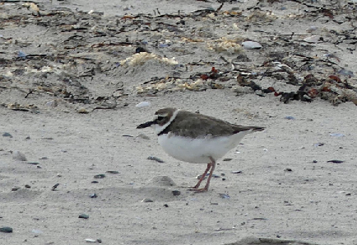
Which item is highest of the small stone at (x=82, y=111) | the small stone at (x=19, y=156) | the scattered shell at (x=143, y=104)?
the small stone at (x=19, y=156)

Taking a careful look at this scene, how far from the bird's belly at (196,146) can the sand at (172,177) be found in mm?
259

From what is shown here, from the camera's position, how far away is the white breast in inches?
197

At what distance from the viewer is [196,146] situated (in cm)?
500

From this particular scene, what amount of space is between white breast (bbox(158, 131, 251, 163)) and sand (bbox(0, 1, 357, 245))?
0.26 meters

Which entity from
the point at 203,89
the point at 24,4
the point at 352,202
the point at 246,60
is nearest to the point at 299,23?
the point at 246,60

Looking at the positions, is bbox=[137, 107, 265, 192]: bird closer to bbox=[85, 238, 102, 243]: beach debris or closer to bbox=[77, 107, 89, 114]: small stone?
bbox=[85, 238, 102, 243]: beach debris

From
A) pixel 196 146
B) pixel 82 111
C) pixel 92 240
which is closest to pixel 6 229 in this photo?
pixel 92 240

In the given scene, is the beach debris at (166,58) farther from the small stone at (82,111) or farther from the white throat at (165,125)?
the white throat at (165,125)

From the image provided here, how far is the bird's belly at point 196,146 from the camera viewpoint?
16.4 ft

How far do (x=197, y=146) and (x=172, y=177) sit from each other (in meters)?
0.57

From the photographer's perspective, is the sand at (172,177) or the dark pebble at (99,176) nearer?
the sand at (172,177)

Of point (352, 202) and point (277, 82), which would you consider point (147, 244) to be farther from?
point (277, 82)

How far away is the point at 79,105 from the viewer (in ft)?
23.9

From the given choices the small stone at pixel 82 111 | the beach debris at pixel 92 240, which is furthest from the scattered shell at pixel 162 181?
the small stone at pixel 82 111
